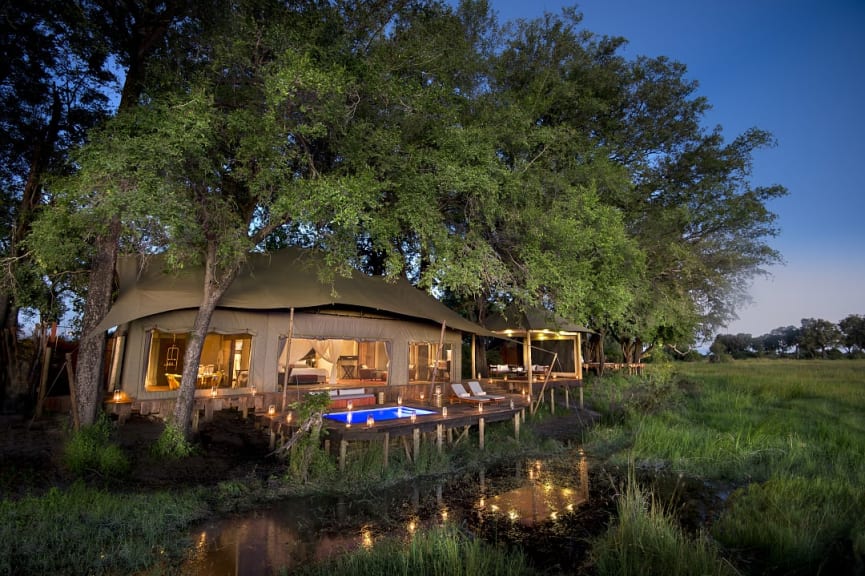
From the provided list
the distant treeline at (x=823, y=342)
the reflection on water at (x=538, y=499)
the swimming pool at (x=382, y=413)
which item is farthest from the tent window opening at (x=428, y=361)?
the distant treeline at (x=823, y=342)

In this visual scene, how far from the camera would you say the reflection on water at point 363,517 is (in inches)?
178

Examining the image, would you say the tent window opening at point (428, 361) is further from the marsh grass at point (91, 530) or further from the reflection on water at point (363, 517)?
the marsh grass at point (91, 530)

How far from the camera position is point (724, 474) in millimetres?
7465

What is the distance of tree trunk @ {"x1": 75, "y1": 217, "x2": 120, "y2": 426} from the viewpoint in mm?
8195

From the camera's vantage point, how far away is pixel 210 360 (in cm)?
1378

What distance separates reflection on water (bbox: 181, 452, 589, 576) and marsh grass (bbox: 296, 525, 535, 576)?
466 mm

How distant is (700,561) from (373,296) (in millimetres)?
9268

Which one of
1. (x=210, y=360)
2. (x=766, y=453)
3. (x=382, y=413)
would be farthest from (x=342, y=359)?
(x=766, y=453)

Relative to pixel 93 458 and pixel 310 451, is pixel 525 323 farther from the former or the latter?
pixel 93 458

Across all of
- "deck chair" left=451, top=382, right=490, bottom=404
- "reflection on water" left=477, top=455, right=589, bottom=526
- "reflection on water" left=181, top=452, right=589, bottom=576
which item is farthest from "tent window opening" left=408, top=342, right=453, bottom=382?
"reflection on water" left=477, top=455, right=589, bottom=526

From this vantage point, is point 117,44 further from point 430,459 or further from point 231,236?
point 430,459

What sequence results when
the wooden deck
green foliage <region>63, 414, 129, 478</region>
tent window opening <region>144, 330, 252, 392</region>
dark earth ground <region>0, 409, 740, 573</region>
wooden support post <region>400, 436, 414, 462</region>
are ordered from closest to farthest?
dark earth ground <region>0, 409, 740, 573</region> → green foliage <region>63, 414, 129, 478</region> → the wooden deck → wooden support post <region>400, 436, 414, 462</region> → tent window opening <region>144, 330, 252, 392</region>

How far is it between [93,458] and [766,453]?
10208 mm

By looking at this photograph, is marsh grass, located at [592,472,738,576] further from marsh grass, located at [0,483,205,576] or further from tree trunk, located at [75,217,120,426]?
tree trunk, located at [75,217,120,426]
